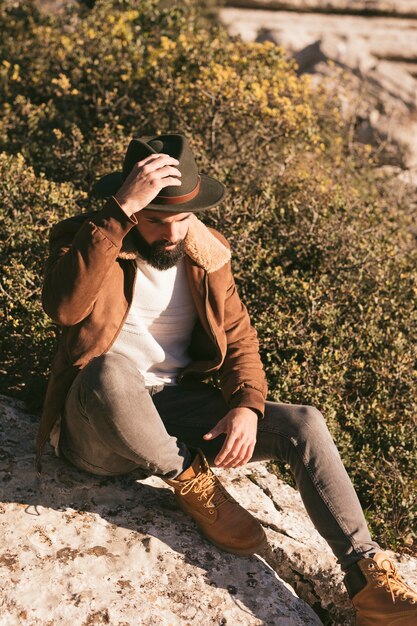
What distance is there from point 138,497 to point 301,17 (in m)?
14.1

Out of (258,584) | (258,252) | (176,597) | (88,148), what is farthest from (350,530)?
(88,148)

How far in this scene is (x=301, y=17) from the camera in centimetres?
1568

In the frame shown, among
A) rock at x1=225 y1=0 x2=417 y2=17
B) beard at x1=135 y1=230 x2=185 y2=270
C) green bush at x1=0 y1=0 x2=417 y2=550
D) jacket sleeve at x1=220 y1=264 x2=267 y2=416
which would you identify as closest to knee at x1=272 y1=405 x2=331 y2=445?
jacket sleeve at x1=220 y1=264 x2=267 y2=416

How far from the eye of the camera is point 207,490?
336cm

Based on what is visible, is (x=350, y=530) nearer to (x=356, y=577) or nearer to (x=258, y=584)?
(x=356, y=577)

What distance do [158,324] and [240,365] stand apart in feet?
1.40

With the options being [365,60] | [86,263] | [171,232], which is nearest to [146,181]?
[171,232]

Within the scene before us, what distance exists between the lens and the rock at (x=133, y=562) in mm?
2971

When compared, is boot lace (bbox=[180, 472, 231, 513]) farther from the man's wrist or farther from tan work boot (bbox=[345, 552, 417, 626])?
the man's wrist

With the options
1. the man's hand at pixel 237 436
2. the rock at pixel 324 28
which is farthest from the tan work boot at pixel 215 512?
the rock at pixel 324 28

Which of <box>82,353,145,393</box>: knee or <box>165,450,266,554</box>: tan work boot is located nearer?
<box>82,353,145,393</box>: knee

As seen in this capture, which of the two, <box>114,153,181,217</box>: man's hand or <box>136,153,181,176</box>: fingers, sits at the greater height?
<box>136,153,181,176</box>: fingers

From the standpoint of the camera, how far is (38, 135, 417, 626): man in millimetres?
3057

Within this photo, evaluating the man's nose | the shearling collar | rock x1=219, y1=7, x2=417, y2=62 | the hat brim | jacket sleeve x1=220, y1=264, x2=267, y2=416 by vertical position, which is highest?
the hat brim
